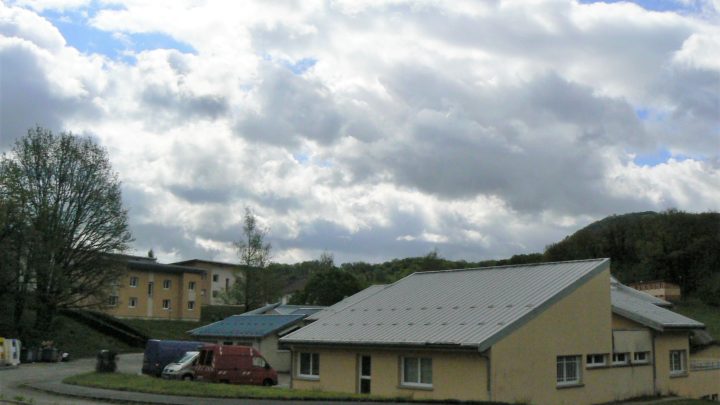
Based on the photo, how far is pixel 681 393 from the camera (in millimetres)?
34000

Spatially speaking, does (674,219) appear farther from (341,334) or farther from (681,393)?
(341,334)

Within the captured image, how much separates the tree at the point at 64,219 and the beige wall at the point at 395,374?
30.8 meters

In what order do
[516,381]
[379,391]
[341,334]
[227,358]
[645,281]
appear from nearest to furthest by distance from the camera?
[516,381]
[379,391]
[341,334]
[227,358]
[645,281]

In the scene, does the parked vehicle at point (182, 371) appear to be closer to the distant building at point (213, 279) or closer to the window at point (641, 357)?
the window at point (641, 357)

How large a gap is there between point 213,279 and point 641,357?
281ft

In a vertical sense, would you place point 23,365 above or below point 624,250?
below

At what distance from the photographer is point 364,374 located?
2959cm

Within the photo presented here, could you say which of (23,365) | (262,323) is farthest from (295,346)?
(23,365)

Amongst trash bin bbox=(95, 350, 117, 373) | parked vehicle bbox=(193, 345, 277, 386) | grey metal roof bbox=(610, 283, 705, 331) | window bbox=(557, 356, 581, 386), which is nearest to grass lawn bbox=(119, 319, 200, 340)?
trash bin bbox=(95, 350, 117, 373)

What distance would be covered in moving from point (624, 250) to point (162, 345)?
203ft

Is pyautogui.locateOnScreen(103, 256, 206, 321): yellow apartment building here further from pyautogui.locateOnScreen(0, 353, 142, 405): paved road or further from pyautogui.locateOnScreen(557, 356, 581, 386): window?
pyautogui.locateOnScreen(557, 356, 581, 386): window

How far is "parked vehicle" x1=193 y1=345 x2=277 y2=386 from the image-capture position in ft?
109

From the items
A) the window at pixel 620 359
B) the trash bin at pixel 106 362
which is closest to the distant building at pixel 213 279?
the trash bin at pixel 106 362

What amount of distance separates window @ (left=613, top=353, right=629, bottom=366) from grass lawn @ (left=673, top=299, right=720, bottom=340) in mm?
30068
